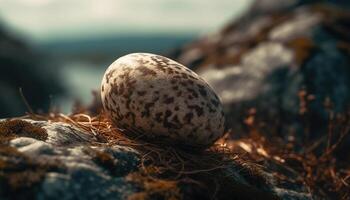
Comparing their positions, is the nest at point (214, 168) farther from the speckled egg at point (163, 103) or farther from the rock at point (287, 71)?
the rock at point (287, 71)

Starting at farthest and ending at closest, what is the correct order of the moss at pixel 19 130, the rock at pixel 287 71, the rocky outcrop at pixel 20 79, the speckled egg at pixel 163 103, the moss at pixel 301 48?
the rocky outcrop at pixel 20 79 < the moss at pixel 301 48 < the rock at pixel 287 71 < the speckled egg at pixel 163 103 < the moss at pixel 19 130

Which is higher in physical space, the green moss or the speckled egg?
the speckled egg

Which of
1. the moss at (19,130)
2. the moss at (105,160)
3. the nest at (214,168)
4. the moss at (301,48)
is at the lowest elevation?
the nest at (214,168)

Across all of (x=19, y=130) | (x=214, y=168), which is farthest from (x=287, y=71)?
(x=19, y=130)

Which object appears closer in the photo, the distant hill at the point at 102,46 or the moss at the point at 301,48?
the moss at the point at 301,48

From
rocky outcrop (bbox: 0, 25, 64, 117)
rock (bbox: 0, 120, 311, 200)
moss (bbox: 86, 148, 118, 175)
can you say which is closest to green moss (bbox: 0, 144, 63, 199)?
rock (bbox: 0, 120, 311, 200)

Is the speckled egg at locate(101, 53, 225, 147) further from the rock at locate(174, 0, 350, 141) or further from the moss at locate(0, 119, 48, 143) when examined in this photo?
the rock at locate(174, 0, 350, 141)

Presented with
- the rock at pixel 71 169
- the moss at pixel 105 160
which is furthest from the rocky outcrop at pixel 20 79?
the moss at pixel 105 160
